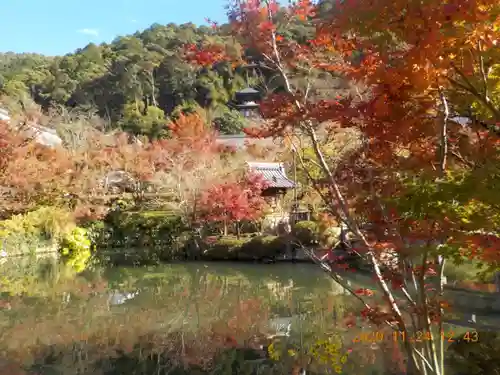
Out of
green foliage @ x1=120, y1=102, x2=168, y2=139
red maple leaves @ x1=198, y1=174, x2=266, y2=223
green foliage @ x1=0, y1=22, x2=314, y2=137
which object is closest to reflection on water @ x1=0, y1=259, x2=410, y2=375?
red maple leaves @ x1=198, y1=174, x2=266, y2=223

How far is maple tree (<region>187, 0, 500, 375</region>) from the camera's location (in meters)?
2.16

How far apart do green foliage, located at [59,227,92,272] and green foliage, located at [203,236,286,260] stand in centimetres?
423

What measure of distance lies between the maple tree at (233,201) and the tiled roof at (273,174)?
745 mm

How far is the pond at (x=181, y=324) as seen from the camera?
5219 millimetres

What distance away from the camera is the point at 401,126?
8.70 ft

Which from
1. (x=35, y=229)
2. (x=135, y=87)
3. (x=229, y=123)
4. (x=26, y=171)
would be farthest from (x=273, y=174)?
(x=135, y=87)

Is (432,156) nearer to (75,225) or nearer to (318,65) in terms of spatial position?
(318,65)

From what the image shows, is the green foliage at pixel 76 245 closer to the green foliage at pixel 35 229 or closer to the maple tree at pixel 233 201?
the green foliage at pixel 35 229

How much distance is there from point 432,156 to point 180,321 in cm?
527

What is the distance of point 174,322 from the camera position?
278 inches

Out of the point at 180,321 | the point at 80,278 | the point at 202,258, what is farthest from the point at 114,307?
the point at 202,258
